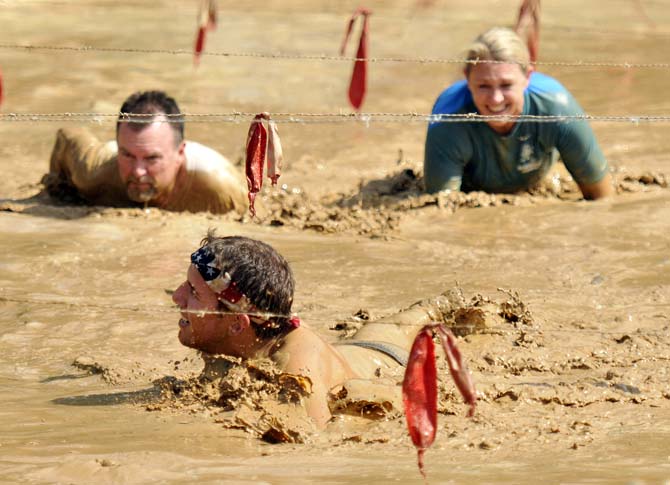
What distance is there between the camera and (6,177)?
9352 mm

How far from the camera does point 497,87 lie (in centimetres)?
757

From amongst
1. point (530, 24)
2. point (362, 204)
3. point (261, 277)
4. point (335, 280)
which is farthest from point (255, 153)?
point (530, 24)

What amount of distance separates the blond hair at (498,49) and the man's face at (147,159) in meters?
1.90

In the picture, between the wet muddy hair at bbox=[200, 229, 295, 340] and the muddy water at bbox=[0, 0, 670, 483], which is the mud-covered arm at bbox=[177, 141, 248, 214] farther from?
the wet muddy hair at bbox=[200, 229, 295, 340]

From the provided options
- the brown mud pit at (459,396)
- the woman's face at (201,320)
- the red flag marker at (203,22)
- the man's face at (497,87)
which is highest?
the red flag marker at (203,22)

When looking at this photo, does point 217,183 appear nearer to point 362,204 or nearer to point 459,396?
point 362,204

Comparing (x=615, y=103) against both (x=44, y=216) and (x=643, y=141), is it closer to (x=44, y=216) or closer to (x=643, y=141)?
(x=643, y=141)

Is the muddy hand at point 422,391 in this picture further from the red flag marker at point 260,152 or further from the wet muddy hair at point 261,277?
the red flag marker at point 260,152

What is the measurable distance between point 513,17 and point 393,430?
11.4 metres

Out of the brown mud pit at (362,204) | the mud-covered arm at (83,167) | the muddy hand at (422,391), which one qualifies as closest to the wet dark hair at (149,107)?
the mud-covered arm at (83,167)

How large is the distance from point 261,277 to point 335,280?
6.42 feet

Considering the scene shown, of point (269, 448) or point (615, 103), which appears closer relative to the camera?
point (269, 448)

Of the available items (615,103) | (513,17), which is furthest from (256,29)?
(615,103)

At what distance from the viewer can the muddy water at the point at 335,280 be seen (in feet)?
12.9
